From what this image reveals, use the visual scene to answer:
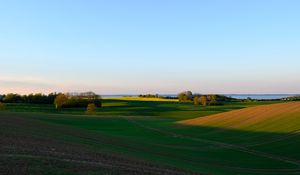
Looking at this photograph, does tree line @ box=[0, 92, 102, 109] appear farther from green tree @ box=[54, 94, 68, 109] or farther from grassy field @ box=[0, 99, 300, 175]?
grassy field @ box=[0, 99, 300, 175]

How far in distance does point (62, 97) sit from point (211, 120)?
83861 millimetres

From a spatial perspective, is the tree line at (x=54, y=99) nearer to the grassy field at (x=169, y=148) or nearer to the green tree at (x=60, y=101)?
the green tree at (x=60, y=101)

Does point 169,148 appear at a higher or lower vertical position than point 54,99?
lower

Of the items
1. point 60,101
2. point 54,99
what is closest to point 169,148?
point 60,101

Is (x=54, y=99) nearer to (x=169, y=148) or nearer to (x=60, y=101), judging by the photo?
(x=60, y=101)

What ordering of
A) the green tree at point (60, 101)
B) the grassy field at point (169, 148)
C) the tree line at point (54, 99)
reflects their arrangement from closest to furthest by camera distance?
the grassy field at point (169, 148) → the green tree at point (60, 101) → the tree line at point (54, 99)

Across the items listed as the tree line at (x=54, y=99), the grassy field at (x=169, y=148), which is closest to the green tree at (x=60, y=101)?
the tree line at (x=54, y=99)

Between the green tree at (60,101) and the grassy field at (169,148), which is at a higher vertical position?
the green tree at (60,101)

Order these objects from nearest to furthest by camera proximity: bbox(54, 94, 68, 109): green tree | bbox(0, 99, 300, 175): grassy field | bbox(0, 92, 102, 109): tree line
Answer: bbox(0, 99, 300, 175): grassy field < bbox(54, 94, 68, 109): green tree < bbox(0, 92, 102, 109): tree line

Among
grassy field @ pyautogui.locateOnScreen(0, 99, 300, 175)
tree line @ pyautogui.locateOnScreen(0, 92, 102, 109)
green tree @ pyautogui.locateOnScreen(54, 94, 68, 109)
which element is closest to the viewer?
grassy field @ pyautogui.locateOnScreen(0, 99, 300, 175)

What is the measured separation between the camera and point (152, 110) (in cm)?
14688

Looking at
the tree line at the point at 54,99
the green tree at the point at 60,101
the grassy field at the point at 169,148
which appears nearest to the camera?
the grassy field at the point at 169,148

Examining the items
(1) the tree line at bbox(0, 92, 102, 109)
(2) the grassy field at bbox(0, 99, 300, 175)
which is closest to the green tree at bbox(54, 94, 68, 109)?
(1) the tree line at bbox(0, 92, 102, 109)

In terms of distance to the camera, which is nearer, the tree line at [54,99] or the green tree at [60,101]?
the green tree at [60,101]
